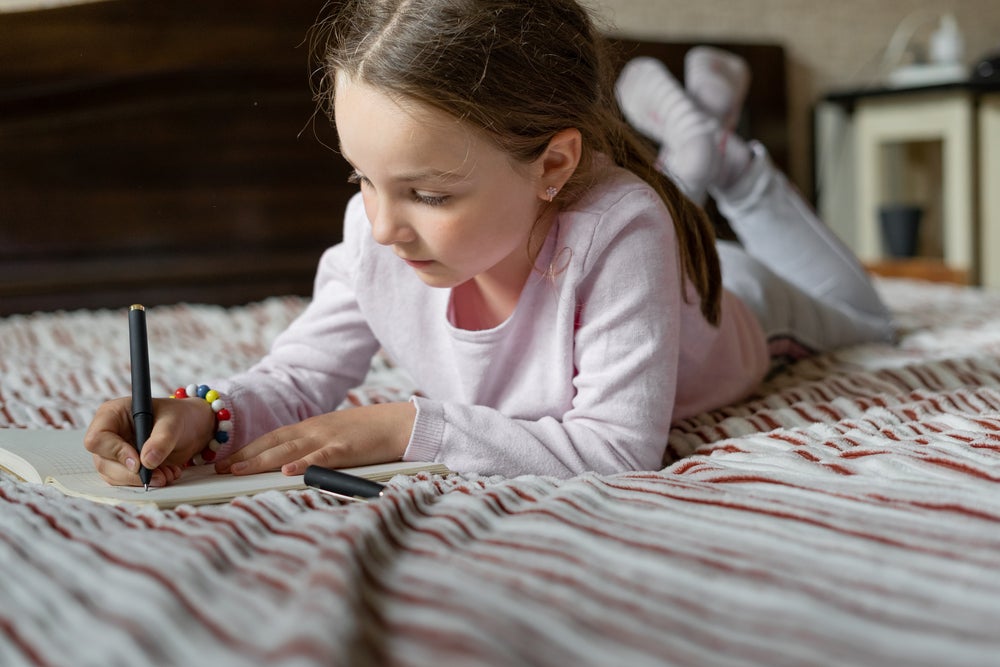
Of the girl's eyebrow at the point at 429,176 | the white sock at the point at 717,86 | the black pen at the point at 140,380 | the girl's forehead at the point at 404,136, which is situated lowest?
the black pen at the point at 140,380

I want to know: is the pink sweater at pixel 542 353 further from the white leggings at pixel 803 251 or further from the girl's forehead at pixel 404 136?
the white leggings at pixel 803 251

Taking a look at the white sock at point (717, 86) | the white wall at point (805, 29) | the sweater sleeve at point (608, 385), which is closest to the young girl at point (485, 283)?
the sweater sleeve at point (608, 385)

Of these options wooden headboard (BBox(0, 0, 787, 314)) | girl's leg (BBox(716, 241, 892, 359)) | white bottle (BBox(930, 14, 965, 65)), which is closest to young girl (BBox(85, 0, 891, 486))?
girl's leg (BBox(716, 241, 892, 359))

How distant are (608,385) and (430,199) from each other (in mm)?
204

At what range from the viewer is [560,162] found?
0.86m

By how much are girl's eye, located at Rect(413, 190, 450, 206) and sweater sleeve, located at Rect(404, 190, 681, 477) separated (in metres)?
0.14

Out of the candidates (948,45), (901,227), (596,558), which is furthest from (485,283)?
(948,45)

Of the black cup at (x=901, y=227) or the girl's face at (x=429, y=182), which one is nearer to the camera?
the girl's face at (x=429, y=182)

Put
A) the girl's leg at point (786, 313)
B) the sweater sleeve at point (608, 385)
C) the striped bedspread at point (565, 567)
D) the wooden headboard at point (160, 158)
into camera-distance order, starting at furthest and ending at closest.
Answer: the wooden headboard at point (160, 158)
the girl's leg at point (786, 313)
the sweater sleeve at point (608, 385)
the striped bedspread at point (565, 567)

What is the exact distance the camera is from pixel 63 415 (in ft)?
3.36

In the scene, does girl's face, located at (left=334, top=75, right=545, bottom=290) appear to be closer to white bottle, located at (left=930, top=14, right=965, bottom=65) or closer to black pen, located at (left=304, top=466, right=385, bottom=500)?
black pen, located at (left=304, top=466, right=385, bottom=500)

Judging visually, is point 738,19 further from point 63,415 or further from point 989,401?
point 63,415

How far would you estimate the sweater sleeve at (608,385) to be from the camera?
0.81 metres

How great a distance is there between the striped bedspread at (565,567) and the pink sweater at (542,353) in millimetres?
53
